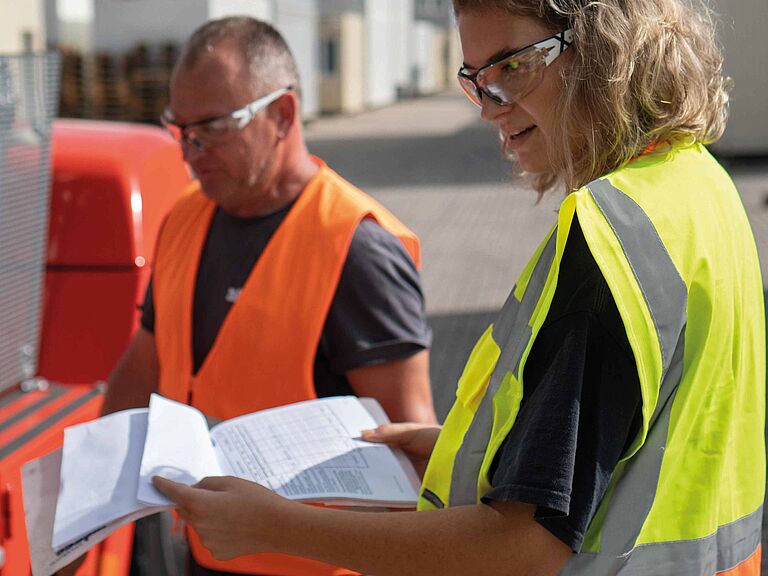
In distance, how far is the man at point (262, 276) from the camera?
7.59ft

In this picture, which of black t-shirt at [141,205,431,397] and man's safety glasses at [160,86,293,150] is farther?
man's safety glasses at [160,86,293,150]

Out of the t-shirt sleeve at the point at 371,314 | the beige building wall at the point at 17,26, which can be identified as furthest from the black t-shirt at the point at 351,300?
the beige building wall at the point at 17,26

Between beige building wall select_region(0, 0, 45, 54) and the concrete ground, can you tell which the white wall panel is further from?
beige building wall select_region(0, 0, 45, 54)

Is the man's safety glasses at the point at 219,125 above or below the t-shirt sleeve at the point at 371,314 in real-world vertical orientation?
above

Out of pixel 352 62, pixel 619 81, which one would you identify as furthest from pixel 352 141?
pixel 619 81

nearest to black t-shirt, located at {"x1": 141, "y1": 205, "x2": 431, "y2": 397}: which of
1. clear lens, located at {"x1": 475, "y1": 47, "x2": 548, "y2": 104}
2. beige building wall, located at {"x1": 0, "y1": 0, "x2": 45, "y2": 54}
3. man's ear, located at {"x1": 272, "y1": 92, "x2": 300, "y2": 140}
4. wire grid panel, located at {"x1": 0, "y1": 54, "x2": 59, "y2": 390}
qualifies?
man's ear, located at {"x1": 272, "y1": 92, "x2": 300, "y2": 140}

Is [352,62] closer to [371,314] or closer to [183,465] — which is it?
[371,314]

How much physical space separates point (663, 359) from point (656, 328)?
4 centimetres

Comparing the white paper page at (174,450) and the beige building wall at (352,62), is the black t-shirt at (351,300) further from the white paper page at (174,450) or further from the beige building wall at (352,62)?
the beige building wall at (352,62)

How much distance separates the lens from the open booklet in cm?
164

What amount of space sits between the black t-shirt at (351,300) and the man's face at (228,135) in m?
0.09

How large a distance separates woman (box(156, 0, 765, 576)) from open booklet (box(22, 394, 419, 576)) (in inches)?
9.1

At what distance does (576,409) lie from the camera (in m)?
1.19

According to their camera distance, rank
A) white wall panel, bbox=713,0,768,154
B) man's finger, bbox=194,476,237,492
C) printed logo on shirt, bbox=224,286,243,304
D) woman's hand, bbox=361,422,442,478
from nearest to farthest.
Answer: man's finger, bbox=194,476,237,492
woman's hand, bbox=361,422,442,478
printed logo on shirt, bbox=224,286,243,304
white wall panel, bbox=713,0,768,154
